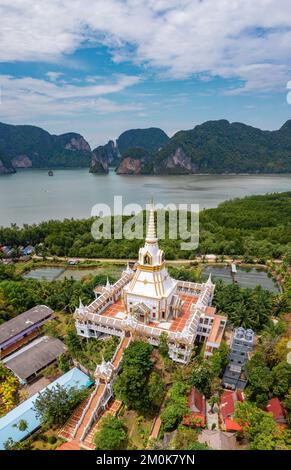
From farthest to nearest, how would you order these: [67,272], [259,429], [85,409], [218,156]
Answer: [218,156], [67,272], [85,409], [259,429]

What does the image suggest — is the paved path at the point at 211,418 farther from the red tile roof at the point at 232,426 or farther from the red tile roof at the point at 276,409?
the red tile roof at the point at 276,409

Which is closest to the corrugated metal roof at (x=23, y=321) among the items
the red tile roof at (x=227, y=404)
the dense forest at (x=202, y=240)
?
the red tile roof at (x=227, y=404)

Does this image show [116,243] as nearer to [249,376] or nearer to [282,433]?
[249,376]

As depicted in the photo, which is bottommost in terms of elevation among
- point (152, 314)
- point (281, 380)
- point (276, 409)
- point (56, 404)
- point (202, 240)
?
point (276, 409)

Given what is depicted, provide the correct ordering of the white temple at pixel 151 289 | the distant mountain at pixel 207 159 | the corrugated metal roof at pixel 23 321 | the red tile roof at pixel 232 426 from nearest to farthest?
1. the red tile roof at pixel 232 426
2. the white temple at pixel 151 289
3. the corrugated metal roof at pixel 23 321
4. the distant mountain at pixel 207 159

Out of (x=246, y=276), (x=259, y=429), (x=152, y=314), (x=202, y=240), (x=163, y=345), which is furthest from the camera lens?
(x=202, y=240)

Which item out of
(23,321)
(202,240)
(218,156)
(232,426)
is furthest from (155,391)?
(218,156)

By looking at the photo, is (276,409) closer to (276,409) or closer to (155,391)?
(276,409)
